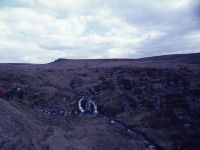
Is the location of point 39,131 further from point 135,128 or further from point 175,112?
point 175,112

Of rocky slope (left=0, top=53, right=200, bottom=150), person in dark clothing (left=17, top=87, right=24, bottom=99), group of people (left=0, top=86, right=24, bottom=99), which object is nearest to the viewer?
rocky slope (left=0, top=53, right=200, bottom=150)

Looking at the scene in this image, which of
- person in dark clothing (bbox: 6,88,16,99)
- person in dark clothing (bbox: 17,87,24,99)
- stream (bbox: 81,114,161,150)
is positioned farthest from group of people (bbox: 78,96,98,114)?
person in dark clothing (bbox: 6,88,16,99)

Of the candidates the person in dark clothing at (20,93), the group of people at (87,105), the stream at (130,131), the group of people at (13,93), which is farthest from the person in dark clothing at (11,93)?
the stream at (130,131)

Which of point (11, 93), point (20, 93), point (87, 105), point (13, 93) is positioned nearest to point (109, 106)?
point (87, 105)

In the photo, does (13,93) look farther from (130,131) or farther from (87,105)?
(130,131)

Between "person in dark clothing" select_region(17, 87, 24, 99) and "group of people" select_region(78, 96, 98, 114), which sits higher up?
"person in dark clothing" select_region(17, 87, 24, 99)

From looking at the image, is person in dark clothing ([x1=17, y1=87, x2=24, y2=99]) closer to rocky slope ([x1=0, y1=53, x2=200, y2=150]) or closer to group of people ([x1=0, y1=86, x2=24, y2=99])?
group of people ([x1=0, y1=86, x2=24, y2=99])

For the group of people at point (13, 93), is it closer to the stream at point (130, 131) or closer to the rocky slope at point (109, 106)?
the rocky slope at point (109, 106)

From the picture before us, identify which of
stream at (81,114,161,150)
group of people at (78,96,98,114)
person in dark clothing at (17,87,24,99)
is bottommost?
stream at (81,114,161,150)
